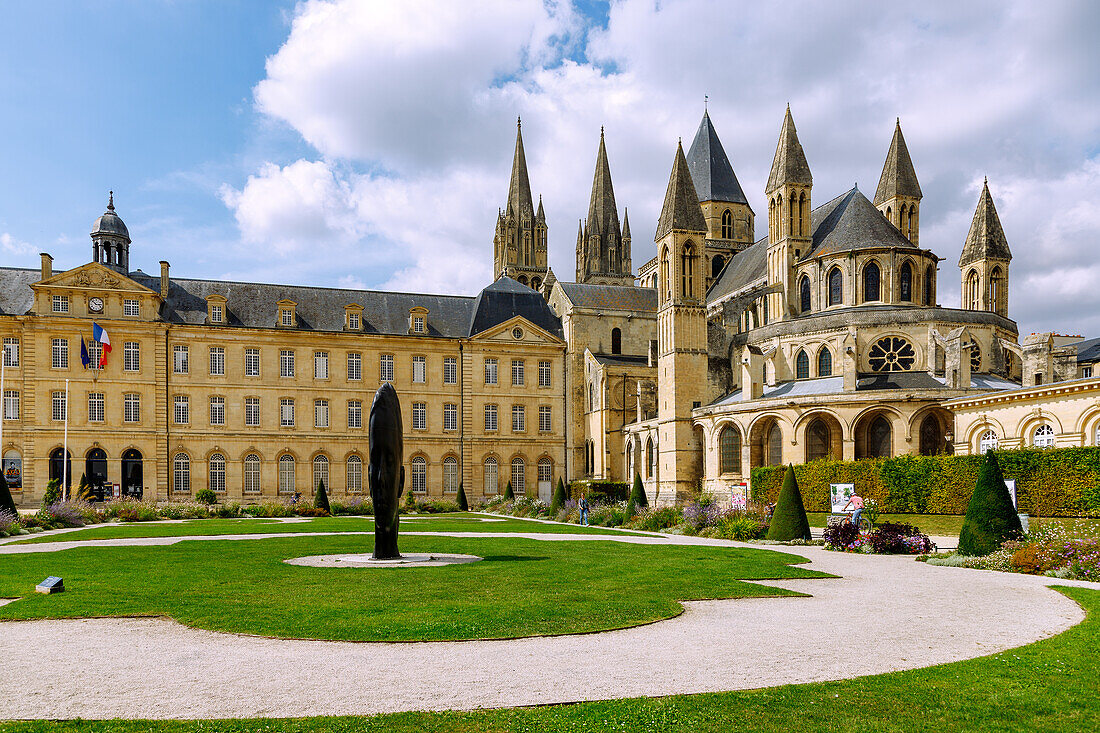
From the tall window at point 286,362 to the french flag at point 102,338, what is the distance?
8.73m

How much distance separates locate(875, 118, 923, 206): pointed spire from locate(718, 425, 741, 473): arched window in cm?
1834

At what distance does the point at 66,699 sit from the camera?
6.21 metres

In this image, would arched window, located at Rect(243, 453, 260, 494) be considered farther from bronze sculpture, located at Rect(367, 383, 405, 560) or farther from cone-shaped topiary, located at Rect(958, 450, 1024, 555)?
cone-shaped topiary, located at Rect(958, 450, 1024, 555)

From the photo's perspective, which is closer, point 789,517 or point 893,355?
point 789,517

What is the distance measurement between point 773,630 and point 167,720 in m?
5.98

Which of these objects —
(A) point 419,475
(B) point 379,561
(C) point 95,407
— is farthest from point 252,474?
(B) point 379,561

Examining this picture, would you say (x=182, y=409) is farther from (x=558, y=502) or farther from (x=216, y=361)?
(x=558, y=502)

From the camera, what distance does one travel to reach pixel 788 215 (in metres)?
48.1

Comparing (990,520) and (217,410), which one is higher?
(217,410)

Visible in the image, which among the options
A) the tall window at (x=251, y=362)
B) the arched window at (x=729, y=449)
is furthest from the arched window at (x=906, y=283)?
the tall window at (x=251, y=362)

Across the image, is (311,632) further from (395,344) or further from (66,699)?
(395,344)

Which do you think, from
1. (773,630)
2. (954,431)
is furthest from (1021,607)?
(954,431)

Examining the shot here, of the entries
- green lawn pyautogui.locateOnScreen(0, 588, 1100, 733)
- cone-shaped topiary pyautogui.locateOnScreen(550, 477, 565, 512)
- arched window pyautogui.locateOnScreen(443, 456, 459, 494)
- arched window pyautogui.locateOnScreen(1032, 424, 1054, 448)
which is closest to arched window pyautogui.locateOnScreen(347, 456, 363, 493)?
arched window pyautogui.locateOnScreen(443, 456, 459, 494)

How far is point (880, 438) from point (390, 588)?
31.5m
